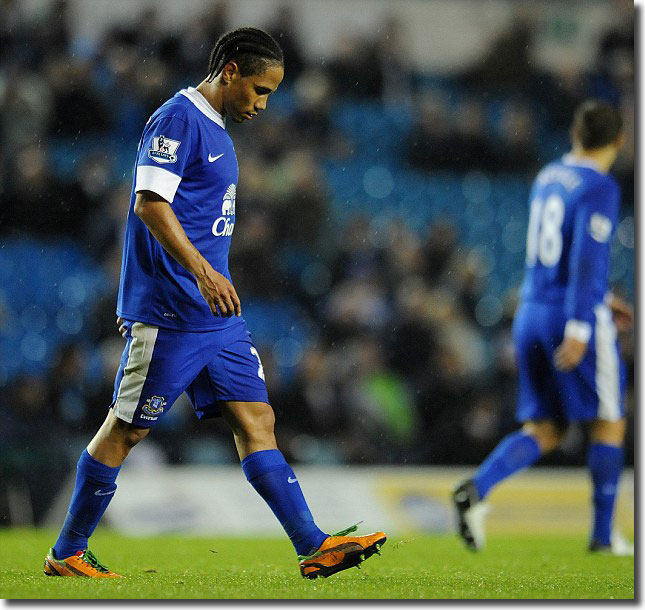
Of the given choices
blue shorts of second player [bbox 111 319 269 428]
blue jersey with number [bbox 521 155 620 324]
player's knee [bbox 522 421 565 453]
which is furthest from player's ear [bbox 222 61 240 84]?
player's knee [bbox 522 421 565 453]

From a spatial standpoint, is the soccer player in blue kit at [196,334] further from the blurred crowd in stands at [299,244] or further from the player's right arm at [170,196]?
the blurred crowd in stands at [299,244]

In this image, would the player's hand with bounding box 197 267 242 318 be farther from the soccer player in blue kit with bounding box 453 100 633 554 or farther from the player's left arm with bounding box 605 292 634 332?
the player's left arm with bounding box 605 292 634 332

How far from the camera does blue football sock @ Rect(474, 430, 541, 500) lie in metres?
4.77

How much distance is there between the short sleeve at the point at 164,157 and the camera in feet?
10.3

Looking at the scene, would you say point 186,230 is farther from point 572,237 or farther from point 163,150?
point 572,237

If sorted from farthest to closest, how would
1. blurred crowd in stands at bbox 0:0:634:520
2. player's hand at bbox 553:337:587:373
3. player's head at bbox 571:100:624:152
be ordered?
1. blurred crowd in stands at bbox 0:0:634:520
2. player's head at bbox 571:100:624:152
3. player's hand at bbox 553:337:587:373

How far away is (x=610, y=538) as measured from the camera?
487 centimetres

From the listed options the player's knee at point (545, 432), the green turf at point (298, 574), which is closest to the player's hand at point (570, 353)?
the player's knee at point (545, 432)

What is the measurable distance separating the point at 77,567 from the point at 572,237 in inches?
110

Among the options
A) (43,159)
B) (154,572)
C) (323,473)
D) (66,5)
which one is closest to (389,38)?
(66,5)

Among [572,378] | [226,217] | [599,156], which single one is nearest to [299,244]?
[599,156]

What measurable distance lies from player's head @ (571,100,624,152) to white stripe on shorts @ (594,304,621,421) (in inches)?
31.3

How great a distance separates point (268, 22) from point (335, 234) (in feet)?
6.14

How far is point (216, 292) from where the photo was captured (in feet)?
10.0
